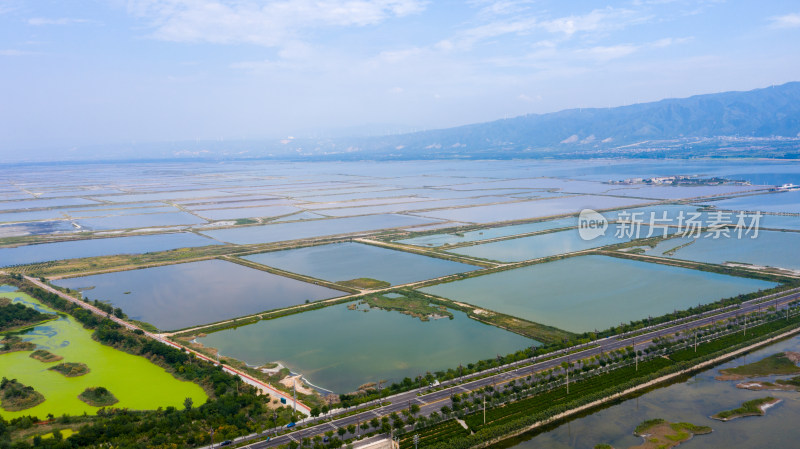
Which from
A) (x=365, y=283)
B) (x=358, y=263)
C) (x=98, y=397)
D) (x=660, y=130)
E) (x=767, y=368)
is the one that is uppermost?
(x=660, y=130)

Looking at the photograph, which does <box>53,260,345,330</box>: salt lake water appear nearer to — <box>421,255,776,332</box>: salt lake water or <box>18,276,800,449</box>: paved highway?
<box>18,276,800,449</box>: paved highway

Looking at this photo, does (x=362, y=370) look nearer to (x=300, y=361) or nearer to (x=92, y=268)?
(x=300, y=361)

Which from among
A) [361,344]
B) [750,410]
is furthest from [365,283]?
[750,410]

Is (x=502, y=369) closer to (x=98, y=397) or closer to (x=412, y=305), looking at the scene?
(x=412, y=305)

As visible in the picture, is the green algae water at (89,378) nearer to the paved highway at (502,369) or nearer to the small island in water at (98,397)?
the small island in water at (98,397)

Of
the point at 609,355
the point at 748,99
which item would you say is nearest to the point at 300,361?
the point at 609,355

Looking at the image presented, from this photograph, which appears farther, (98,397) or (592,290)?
(592,290)

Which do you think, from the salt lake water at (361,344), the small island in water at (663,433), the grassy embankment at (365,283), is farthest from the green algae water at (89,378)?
the small island in water at (663,433)
